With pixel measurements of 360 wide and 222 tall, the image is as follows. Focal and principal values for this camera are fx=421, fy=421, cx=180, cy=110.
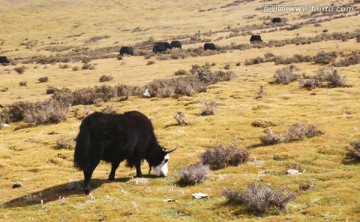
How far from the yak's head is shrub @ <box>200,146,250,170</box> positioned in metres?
1.91

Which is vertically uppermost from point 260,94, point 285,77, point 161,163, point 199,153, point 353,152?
point 161,163

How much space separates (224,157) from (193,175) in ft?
8.61

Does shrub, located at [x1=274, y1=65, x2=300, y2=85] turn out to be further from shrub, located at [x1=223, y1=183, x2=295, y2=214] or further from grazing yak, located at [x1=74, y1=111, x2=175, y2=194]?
shrub, located at [x1=223, y1=183, x2=295, y2=214]

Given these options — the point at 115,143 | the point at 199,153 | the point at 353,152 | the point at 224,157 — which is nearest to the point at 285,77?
the point at 199,153

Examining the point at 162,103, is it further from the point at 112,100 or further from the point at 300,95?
the point at 300,95

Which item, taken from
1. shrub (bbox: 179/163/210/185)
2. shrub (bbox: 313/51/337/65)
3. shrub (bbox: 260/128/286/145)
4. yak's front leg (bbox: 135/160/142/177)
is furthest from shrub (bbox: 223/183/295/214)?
shrub (bbox: 313/51/337/65)

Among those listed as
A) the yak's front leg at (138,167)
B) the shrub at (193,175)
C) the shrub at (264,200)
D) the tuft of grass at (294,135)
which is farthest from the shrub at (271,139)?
the shrub at (264,200)

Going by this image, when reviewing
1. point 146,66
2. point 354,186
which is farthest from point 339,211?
point 146,66

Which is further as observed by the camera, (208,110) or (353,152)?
(208,110)

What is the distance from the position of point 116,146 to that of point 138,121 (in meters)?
1.42

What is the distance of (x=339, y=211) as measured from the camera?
32.4 feet

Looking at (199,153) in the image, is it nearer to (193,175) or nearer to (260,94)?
(193,175)

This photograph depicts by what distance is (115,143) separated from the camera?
12398 mm

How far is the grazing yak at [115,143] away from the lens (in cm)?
1195
